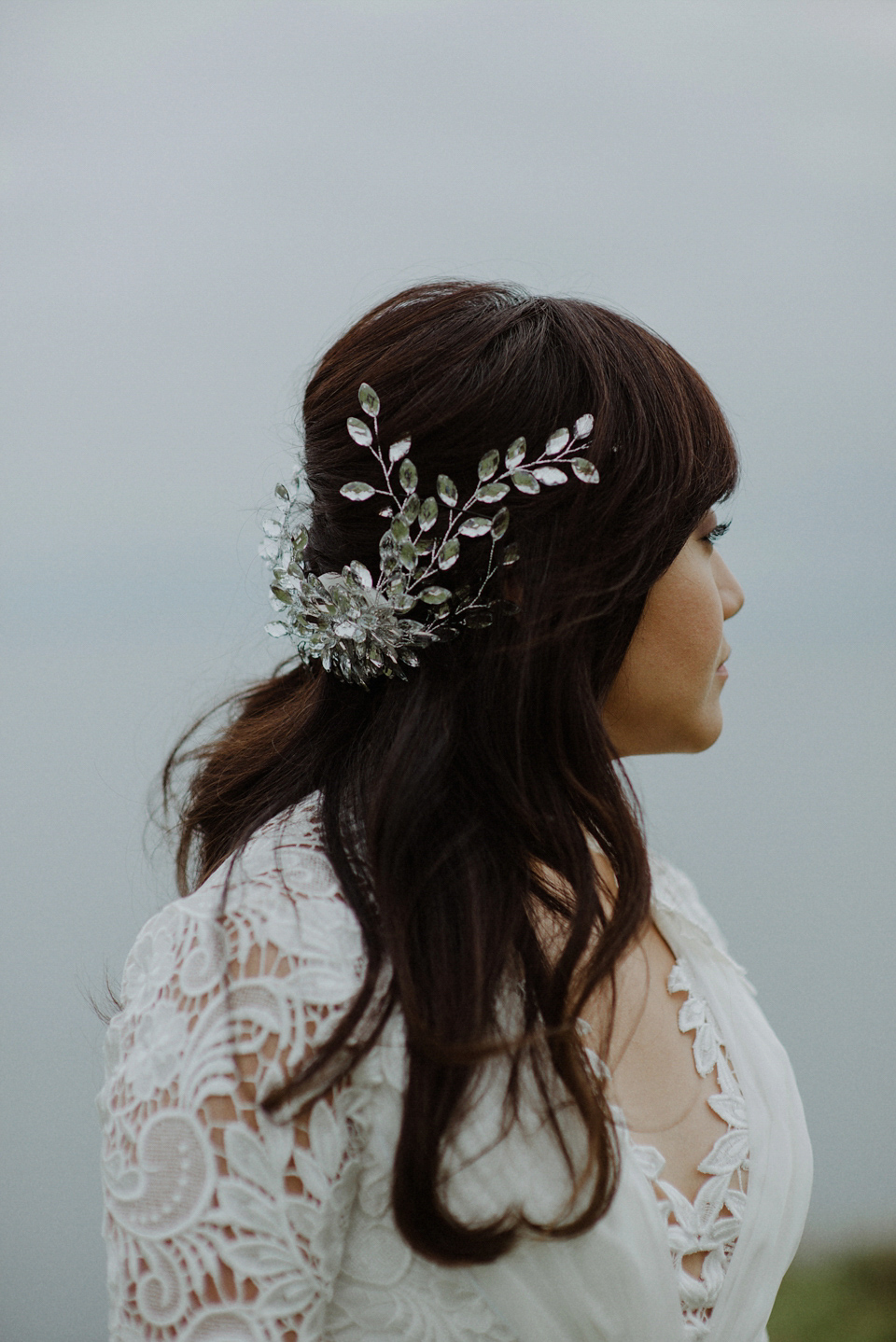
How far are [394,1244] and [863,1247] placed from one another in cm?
170

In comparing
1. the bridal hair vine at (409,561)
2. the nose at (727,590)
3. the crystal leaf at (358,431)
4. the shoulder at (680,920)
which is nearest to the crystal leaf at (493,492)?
the bridal hair vine at (409,561)

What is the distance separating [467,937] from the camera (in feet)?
2.54

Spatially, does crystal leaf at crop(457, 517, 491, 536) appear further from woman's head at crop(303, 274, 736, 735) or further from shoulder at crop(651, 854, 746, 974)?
shoulder at crop(651, 854, 746, 974)

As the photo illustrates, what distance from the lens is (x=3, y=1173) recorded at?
183 cm

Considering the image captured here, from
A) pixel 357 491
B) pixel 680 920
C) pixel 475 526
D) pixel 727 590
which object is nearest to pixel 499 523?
pixel 475 526

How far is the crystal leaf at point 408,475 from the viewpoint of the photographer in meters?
0.85

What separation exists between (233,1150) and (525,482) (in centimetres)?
53

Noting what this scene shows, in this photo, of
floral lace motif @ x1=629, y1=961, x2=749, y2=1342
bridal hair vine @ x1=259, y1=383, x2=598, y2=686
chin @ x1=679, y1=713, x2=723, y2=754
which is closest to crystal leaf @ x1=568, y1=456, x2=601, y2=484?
bridal hair vine @ x1=259, y1=383, x2=598, y2=686

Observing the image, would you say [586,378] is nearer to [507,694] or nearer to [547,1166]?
[507,694]

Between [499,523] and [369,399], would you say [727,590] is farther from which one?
[369,399]

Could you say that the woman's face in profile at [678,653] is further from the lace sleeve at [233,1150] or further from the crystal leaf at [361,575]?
the lace sleeve at [233,1150]

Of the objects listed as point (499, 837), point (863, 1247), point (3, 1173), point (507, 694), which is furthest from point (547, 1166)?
point (863, 1247)

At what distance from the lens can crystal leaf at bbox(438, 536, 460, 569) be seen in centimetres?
Answer: 86

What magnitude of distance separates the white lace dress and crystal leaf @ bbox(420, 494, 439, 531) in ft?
0.90
